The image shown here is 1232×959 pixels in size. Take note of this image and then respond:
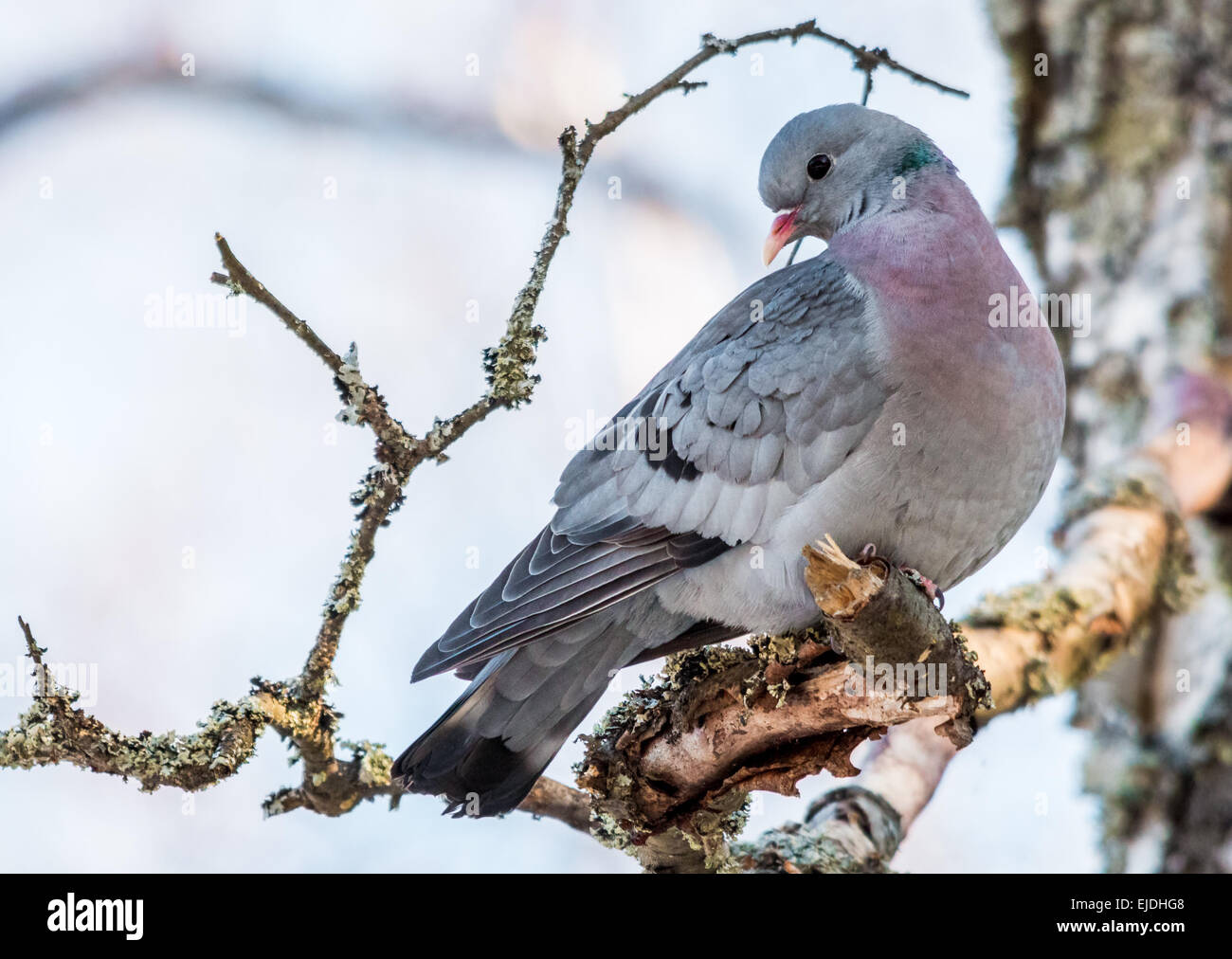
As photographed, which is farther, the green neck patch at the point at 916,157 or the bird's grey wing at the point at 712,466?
the green neck patch at the point at 916,157

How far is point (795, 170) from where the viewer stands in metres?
3.99

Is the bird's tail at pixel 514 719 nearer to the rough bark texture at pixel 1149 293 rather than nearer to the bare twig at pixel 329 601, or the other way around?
the bare twig at pixel 329 601

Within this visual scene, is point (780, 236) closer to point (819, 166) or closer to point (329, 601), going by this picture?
point (819, 166)

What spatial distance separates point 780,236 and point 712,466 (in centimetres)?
114

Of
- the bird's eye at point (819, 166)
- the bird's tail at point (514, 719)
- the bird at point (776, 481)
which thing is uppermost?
the bird's eye at point (819, 166)

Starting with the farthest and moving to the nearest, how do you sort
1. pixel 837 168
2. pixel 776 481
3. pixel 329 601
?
1. pixel 837 168
2. pixel 776 481
3. pixel 329 601

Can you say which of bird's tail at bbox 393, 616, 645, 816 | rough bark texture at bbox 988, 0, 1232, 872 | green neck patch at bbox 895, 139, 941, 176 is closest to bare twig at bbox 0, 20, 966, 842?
bird's tail at bbox 393, 616, 645, 816

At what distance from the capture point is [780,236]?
4074mm

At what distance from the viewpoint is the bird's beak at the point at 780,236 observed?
4066 mm

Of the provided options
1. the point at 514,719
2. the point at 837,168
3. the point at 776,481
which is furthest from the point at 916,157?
the point at 514,719

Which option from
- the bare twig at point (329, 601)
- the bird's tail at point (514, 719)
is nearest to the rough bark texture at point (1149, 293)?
the bird's tail at point (514, 719)

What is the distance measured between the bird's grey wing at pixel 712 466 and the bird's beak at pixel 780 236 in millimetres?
523
